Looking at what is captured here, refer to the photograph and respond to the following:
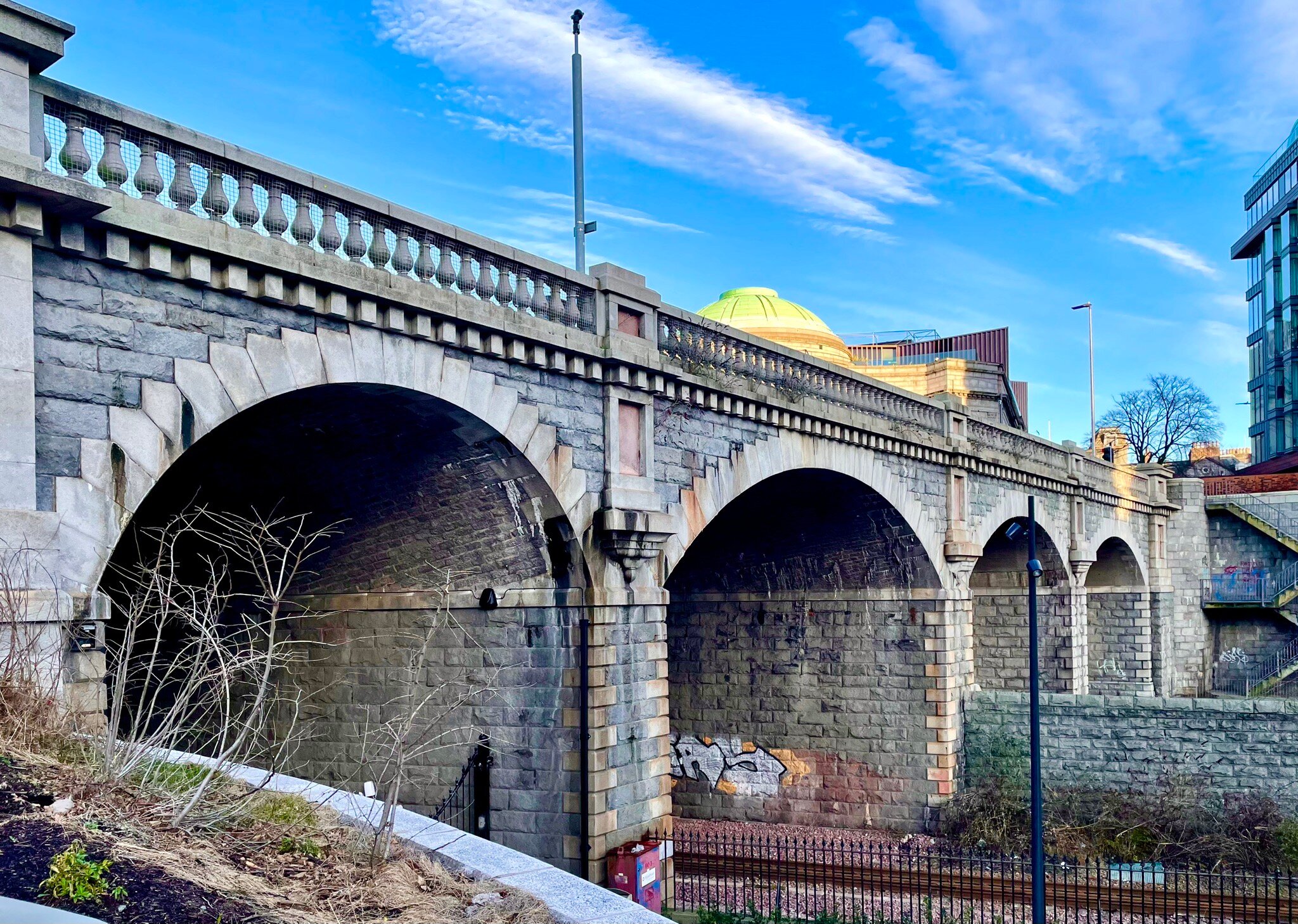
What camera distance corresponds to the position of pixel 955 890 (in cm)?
1777

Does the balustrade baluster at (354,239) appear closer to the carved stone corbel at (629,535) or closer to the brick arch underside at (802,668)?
the carved stone corbel at (629,535)

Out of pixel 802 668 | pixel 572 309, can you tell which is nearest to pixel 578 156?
pixel 572 309

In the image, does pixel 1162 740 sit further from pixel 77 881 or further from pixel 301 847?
pixel 77 881

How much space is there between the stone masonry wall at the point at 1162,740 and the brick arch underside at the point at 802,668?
7.16 ft

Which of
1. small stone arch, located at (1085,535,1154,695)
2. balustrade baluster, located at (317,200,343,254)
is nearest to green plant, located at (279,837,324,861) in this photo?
balustrade baluster, located at (317,200,343,254)

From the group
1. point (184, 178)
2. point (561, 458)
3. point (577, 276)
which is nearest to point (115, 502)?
point (184, 178)

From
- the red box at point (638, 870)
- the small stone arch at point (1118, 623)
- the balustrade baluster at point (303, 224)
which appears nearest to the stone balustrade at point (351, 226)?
the balustrade baluster at point (303, 224)

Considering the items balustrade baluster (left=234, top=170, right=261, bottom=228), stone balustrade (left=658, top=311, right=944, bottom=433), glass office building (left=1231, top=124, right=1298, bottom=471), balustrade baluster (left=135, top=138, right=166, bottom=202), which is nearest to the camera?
balustrade baluster (left=135, top=138, right=166, bottom=202)

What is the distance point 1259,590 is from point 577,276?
3601 cm

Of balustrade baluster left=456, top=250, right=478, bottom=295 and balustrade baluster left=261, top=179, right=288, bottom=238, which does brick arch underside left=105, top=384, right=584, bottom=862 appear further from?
balustrade baluster left=261, top=179, right=288, bottom=238

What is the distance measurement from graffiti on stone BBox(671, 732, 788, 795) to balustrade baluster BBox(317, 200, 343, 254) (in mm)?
15593

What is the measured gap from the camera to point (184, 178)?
29.1 feet

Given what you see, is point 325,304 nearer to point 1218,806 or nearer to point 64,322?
point 64,322

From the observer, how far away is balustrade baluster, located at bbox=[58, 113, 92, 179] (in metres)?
8.03
